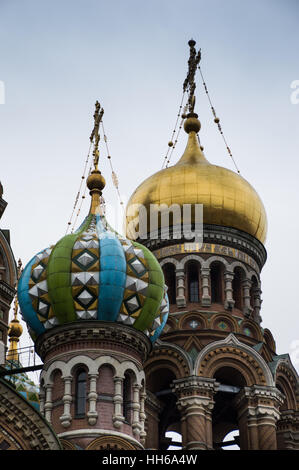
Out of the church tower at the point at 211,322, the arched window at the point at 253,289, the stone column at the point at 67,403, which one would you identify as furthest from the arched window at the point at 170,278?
the stone column at the point at 67,403

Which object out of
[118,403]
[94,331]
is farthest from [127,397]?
[94,331]

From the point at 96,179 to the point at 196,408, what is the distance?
5472 millimetres

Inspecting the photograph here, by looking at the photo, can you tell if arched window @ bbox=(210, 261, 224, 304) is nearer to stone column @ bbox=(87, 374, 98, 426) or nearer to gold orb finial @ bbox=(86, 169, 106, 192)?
gold orb finial @ bbox=(86, 169, 106, 192)

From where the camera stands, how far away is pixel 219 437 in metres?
31.4

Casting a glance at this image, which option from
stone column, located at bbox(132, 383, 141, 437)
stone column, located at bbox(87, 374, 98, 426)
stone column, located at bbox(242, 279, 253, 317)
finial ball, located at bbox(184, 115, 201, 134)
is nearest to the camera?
stone column, located at bbox(87, 374, 98, 426)

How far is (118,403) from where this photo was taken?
2344 cm

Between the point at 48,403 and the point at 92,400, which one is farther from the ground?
the point at 48,403

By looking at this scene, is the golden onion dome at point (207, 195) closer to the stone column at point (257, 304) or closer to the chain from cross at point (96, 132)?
the stone column at point (257, 304)

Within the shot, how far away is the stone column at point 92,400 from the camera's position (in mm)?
23094

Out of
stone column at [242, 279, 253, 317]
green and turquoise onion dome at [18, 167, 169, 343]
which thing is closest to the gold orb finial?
green and turquoise onion dome at [18, 167, 169, 343]

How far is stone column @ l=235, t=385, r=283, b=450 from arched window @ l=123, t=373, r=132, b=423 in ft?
16.5

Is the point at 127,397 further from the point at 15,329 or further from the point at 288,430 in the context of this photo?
the point at 15,329

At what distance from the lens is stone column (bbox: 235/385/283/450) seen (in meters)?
28.1
